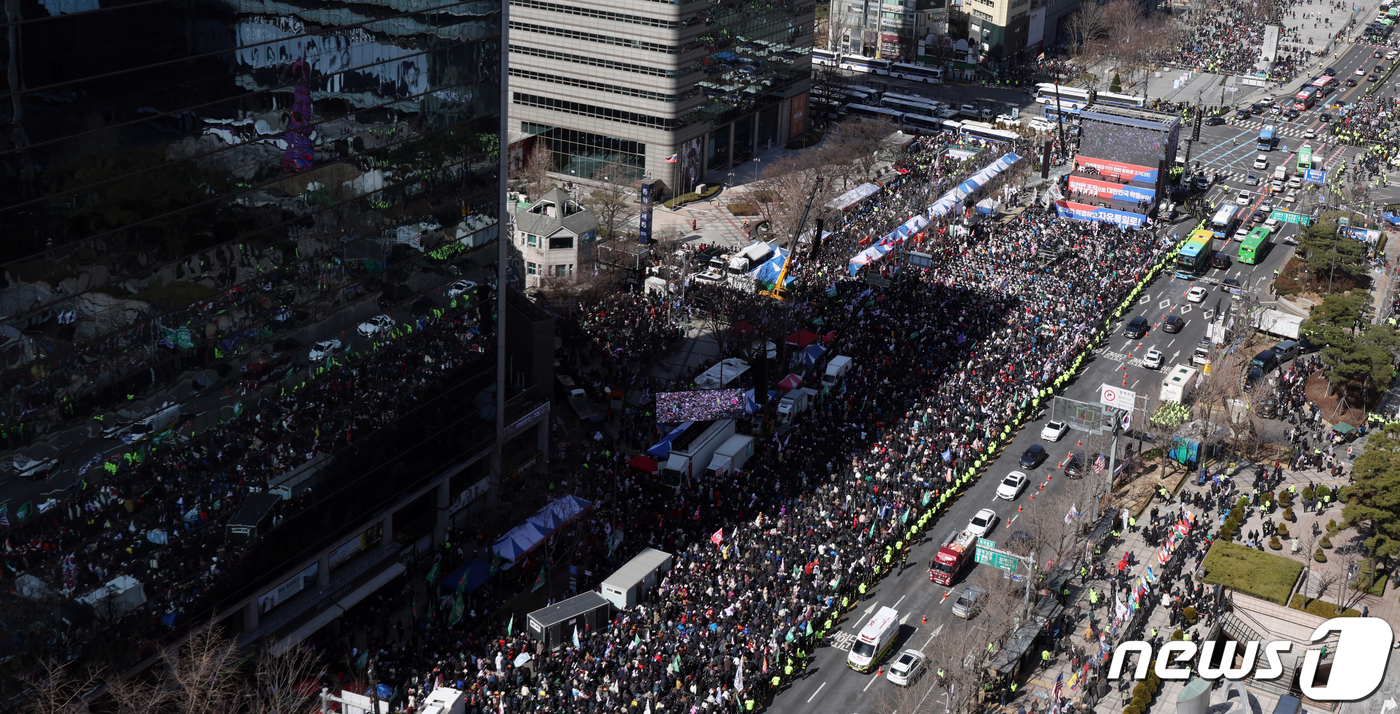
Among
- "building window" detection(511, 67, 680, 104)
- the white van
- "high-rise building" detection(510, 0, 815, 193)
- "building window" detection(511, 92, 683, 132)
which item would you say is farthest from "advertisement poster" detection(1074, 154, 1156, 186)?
the white van

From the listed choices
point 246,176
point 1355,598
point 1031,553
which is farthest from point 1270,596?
point 246,176

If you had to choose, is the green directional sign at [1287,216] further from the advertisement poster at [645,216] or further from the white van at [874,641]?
the white van at [874,641]

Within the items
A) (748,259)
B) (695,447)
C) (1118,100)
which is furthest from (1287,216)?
(695,447)

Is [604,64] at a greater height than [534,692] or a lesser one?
greater

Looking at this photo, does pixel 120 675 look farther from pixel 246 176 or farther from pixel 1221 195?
pixel 1221 195

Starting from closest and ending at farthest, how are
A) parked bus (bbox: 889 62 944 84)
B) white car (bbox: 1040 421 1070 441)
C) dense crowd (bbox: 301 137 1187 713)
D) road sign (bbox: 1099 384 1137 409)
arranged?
dense crowd (bbox: 301 137 1187 713)
road sign (bbox: 1099 384 1137 409)
white car (bbox: 1040 421 1070 441)
parked bus (bbox: 889 62 944 84)

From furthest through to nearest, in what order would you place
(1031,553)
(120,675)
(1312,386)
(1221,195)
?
(1221,195)
(1312,386)
(1031,553)
(120,675)

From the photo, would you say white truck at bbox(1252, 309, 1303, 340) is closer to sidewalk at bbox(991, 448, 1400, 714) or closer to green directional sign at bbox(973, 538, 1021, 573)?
sidewalk at bbox(991, 448, 1400, 714)
